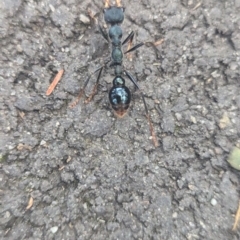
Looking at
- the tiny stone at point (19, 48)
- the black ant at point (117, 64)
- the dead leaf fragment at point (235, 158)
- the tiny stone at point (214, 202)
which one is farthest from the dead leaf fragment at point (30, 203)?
the dead leaf fragment at point (235, 158)

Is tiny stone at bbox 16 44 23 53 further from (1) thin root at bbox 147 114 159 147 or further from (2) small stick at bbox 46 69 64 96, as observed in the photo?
(1) thin root at bbox 147 114 159 147

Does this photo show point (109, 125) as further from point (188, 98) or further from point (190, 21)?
point (190, 21)

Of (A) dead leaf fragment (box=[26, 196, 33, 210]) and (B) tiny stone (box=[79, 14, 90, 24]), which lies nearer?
(A) dead leaf fragment (box=[26, 196, 33, 210])

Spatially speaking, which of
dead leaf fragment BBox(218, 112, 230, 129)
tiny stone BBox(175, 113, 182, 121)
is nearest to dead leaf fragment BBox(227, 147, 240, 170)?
dead leaf fragment BBox(218, 112, 230, 129)

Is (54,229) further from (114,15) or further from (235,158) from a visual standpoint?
(114,15)

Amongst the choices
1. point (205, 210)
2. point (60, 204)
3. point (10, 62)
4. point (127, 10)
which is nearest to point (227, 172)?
point (205, 210)
